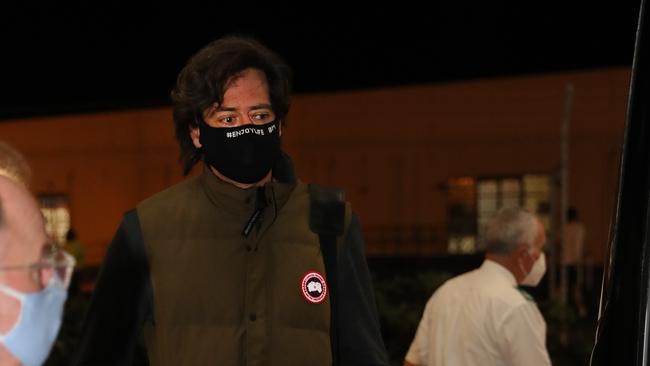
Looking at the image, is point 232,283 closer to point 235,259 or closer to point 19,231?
point 235,259

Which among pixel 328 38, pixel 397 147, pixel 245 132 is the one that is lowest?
pixel 397 147

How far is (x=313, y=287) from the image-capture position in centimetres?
189

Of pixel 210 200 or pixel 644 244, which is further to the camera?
pixel 210 200

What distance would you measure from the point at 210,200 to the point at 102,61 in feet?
9.46

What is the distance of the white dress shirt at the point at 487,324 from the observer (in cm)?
342

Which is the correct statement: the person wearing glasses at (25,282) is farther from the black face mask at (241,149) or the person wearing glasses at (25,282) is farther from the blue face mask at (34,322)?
the black face mask at (241,149)

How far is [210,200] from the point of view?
196 centimetres

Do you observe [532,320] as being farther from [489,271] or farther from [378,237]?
[378,237]

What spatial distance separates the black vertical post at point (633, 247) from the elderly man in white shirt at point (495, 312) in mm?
2064

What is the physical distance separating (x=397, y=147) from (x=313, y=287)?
674 inches

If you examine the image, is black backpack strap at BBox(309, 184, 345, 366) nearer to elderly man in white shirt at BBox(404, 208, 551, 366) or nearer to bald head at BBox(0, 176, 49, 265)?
bald head at BBox(0, 176, 49, 265)

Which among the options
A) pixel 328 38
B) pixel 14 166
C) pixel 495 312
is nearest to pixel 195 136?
pixel 14 166

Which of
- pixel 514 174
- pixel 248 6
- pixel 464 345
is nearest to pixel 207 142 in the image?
pixel 464 345

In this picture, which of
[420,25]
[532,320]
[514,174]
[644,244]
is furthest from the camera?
[514,174]
